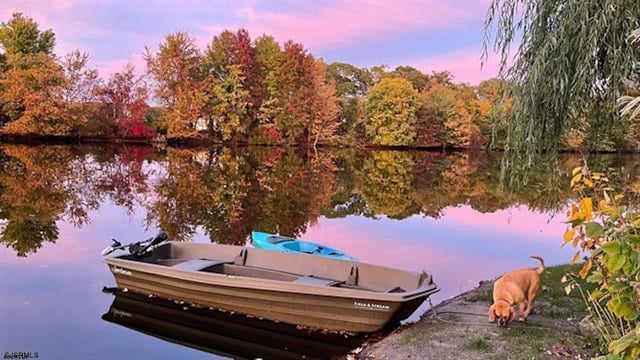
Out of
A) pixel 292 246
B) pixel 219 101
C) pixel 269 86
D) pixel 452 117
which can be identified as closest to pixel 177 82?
pixel 219 101

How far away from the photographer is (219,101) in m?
51.4

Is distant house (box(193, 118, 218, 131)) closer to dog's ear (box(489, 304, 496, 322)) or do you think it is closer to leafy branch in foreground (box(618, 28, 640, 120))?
dog's ear (box(489, 304, 496, 322))

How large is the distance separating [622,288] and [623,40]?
12.7 feet

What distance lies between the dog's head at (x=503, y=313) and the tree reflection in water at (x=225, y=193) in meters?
1.89

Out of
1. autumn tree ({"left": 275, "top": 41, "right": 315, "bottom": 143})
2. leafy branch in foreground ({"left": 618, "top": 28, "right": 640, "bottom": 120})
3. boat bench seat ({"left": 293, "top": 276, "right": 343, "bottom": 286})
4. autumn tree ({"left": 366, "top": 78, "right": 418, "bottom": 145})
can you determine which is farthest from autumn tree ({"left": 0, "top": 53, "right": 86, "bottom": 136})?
leafy branch in foreground ({"left": 618, "top": 28, "right": 640, "bottom": 120})

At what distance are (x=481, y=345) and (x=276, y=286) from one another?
283cm

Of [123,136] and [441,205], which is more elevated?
[123,136]

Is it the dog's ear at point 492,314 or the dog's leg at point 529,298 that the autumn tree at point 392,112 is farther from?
the dog's ear at point 492,314

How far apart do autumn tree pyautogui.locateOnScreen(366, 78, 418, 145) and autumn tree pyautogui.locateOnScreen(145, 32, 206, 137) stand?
1871 centimetres

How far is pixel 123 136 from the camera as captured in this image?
50.2 m

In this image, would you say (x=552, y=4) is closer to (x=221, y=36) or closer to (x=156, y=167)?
(x=156, y=167)

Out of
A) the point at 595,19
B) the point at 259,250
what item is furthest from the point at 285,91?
the point at 595,19

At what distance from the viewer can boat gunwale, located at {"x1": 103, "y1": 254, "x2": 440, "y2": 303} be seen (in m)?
6.79

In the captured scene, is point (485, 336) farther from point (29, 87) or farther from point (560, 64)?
point (29, 87)
